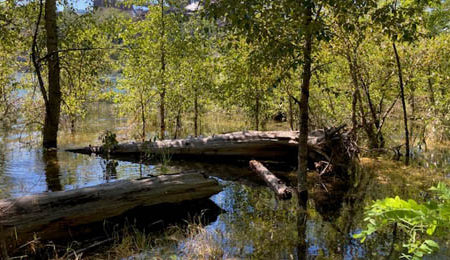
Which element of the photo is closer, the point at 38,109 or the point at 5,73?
the point at 5,73

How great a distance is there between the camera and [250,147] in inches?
450

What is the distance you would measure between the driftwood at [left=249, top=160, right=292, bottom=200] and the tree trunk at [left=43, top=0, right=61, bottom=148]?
7.49m

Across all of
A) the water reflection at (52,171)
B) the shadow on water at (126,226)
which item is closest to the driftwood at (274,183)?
the shadow on water at (126,226)

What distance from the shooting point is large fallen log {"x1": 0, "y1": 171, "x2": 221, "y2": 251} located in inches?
205

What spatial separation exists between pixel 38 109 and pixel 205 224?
15.0 metres

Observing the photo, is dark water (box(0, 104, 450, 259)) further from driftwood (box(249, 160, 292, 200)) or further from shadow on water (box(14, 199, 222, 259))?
shadow on water (box(14, 199, 222, 259))

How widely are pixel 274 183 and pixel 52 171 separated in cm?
652

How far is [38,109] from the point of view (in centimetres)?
1788

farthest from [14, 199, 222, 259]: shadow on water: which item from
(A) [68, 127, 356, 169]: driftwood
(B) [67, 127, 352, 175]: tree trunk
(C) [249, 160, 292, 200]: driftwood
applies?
(B) [67, 127, 352, 175]: tree trunk

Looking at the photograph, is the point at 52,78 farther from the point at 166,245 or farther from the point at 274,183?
the point at 166,245

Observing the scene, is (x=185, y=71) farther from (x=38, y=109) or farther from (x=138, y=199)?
(x=138, y=199)

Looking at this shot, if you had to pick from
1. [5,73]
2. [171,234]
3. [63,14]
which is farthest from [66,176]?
[5,73]

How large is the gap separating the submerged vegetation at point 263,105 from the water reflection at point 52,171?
0.05 m

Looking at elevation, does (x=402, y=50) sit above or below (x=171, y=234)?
above
